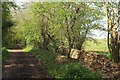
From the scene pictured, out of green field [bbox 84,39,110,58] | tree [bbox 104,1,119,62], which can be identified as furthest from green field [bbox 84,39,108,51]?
tree [bbox 104,1,119,62]

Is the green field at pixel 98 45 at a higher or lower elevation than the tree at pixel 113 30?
lower

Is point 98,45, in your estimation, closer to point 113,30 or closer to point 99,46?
point 99,46

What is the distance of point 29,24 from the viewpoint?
33.0 metres

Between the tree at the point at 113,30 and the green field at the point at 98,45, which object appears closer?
the tree at the point at 113,30

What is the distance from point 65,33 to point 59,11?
307 centimetres

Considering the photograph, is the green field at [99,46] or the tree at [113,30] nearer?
the tree at [113,30]

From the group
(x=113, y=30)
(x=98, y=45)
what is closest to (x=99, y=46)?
(x=98, y=45)

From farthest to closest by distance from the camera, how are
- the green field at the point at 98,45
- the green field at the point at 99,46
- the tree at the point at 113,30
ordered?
the green field at the point at 98,45, the green field at the point at 99,46, the tree at the point at 113,30

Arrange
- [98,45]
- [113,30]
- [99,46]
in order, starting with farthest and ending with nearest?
[99,46] < [98,45] < [113,30]

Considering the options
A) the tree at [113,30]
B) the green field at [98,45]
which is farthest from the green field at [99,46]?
the tree at [113,30]

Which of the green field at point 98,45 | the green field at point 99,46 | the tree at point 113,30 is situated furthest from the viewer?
the green field at point 98,45

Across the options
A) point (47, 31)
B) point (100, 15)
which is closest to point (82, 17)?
point (100, 15)

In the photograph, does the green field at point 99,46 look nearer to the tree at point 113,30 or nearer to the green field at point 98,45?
the green field at point 98,45

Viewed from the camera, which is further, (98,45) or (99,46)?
(99,46)
